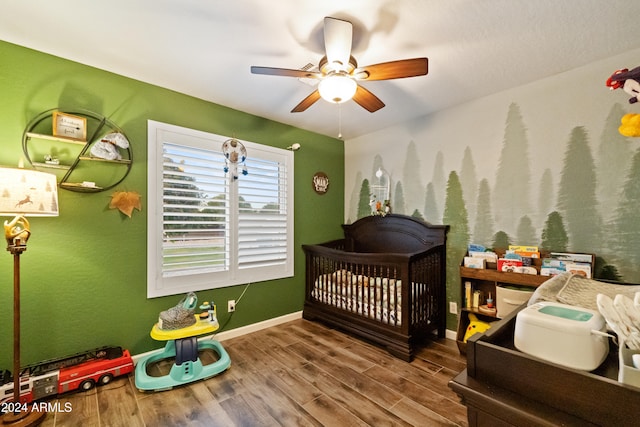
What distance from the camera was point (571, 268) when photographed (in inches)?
78.9

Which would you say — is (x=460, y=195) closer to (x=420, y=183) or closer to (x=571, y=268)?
(x=420, y=183)

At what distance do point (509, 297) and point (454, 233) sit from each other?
0.78 m

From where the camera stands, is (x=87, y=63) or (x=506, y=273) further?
(x=506, y=273)

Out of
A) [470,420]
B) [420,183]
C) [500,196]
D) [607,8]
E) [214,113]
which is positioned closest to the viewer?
[470,420]

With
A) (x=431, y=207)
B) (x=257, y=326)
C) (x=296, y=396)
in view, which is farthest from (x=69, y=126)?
(x=431, y=207)

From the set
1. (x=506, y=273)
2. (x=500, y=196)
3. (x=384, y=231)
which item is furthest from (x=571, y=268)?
(x=384, y=231)

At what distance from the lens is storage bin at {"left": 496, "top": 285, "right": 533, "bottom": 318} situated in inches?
85.0

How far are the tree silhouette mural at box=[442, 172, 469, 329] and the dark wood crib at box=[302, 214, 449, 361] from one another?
0.07 metres

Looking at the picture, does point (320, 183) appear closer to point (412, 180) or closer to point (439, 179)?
point (412, 180)

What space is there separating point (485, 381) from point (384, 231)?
2573 mm

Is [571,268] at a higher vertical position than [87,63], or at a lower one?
lower

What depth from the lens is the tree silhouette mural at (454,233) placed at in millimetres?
2748

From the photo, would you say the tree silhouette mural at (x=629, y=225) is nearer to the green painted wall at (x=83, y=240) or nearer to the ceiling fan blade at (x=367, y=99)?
the ceiling fan blade at (x=367, y=99)

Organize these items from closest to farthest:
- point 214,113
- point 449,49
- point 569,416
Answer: point 569,416 → point 449,49 → point 214,113
